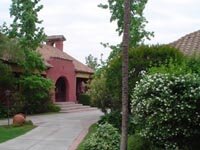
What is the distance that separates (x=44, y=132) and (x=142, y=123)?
863 cm

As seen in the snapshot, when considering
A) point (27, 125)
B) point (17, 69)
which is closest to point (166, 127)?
point (27, 125)

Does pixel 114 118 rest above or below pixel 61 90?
below

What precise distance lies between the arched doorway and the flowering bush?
27564 millimetres

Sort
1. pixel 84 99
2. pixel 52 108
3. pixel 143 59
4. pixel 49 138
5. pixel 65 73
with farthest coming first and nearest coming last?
pixel 84 99 → pixel 65 73 → pixel 52 108 → pixel 143 59 → pixel 49 138

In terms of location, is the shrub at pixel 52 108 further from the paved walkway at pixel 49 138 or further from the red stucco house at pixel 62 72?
the paved walkway at pixel 49 138

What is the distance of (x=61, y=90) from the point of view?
38.6 meters

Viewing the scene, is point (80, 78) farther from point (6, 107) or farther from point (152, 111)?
point (152, 111)

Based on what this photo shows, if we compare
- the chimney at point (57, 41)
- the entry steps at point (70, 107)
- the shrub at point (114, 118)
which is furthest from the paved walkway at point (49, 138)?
the chimney at point (57, 41)

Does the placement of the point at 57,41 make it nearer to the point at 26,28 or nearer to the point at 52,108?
the point at 52,108

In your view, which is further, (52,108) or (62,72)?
(62,72)

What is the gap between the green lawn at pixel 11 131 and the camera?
55.0 ft

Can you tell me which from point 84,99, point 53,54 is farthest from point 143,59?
point 84,99

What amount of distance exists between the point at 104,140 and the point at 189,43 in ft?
28.0

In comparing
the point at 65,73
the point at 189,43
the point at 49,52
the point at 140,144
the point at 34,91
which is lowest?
the point at 140,144
